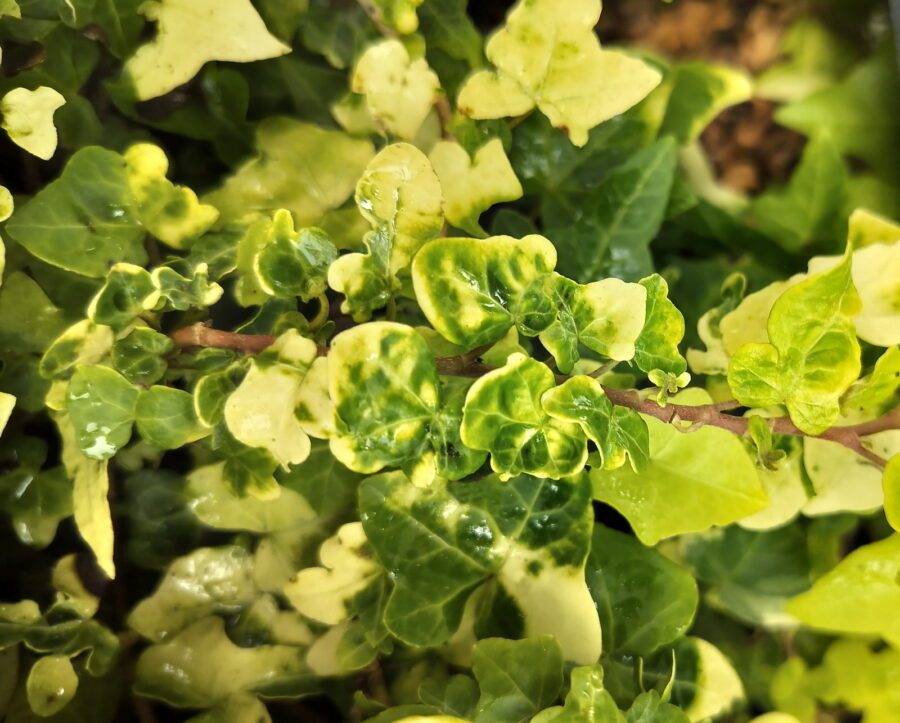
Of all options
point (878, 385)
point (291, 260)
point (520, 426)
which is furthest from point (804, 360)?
point (291, 260)

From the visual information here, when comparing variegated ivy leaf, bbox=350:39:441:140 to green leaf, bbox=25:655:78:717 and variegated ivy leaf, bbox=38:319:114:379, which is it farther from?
green leaf, bbox=25:655:78:717

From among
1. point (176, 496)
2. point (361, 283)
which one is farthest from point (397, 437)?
point (176, 496)

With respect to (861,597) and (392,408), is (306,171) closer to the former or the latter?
(392,408)

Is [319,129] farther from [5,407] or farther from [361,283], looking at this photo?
[5,407]

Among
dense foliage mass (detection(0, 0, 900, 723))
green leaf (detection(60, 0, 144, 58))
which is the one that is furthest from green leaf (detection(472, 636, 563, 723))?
green leaf (detection(60, 0, 144, 58))

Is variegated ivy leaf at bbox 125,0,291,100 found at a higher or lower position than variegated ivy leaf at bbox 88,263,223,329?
higher

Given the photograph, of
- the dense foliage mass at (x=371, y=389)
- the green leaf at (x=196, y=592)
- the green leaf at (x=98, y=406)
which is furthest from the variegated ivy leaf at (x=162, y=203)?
the green leaf at (x=196, y=592)
